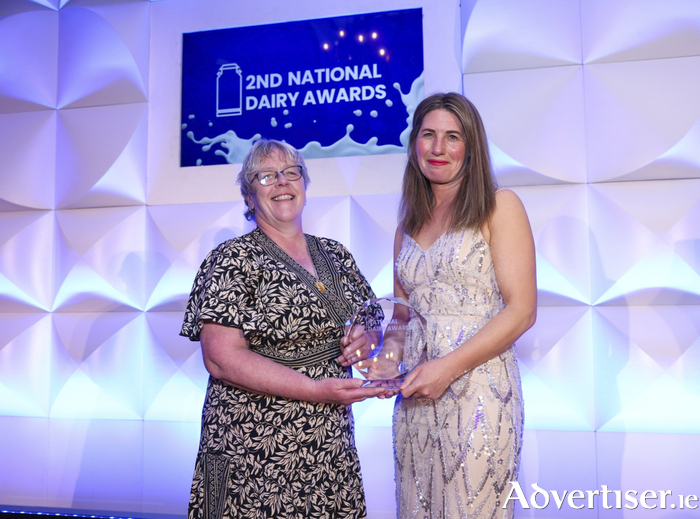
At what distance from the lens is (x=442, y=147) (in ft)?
6.12

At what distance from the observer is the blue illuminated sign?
3557mm

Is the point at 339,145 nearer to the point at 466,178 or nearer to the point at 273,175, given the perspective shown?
the point at 273,175

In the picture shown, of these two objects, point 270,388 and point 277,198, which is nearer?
point 270,388

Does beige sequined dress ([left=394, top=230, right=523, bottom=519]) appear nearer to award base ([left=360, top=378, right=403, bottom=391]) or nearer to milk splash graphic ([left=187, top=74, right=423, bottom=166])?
award base ([left=360, top=378, right=403, bottom=391])

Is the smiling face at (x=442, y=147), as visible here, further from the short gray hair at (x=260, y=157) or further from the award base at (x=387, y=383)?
the award base at (x=387, y=383)

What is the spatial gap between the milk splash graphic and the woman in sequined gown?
160cm

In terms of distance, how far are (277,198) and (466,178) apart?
673 millimetres

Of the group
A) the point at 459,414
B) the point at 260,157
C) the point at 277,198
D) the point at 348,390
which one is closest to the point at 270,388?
the point at 348,390

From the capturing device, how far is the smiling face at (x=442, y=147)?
187cm

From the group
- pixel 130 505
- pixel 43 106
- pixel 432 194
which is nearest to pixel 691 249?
pixel 432 194

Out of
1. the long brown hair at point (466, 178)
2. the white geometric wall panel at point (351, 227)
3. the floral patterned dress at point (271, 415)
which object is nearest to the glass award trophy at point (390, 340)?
the floral patterned dress at point (271, 415)

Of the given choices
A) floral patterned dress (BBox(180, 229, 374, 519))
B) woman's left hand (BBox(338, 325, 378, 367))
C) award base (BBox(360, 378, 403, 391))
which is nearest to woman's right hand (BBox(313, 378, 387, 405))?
award base (BBox(360, 378, 403, 391))

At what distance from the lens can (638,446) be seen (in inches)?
123

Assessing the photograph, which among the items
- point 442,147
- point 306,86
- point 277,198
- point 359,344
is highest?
point 306,86
